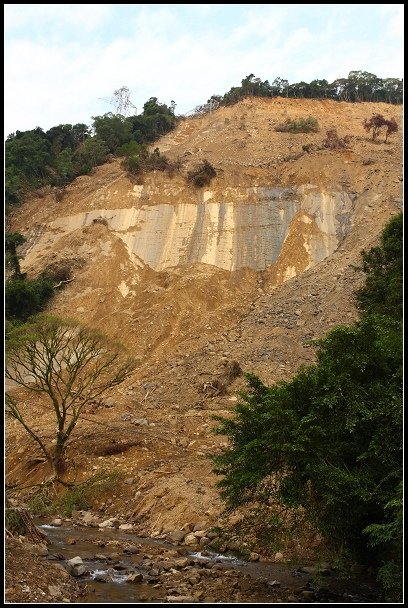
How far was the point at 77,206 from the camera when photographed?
45156 mm

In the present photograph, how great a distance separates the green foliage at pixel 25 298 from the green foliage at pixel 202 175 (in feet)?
44.5

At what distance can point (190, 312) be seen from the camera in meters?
34.8

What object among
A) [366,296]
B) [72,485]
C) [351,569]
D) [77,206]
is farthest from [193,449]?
→ [77,206]

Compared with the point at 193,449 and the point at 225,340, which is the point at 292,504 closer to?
the point at 193,449

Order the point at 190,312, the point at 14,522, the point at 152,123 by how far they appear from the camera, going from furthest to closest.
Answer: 1. the point at 152,123
2. the point at 190,312
3. the point at 14,522

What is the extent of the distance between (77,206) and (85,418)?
22950 millimetres

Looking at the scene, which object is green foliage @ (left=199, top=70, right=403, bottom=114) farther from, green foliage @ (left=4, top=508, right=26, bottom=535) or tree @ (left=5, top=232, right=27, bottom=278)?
green foliage @ (left=4, top=508, right=26, bottom=535)

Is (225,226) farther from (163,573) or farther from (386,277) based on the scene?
(163,573)

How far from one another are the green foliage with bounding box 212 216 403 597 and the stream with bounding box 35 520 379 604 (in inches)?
38.4

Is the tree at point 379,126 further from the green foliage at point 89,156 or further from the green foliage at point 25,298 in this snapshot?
the green foliage at point 25,298

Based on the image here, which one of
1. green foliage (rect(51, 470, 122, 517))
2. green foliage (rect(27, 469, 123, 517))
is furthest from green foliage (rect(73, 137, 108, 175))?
green foliage (rect(51, 470, 122, 517))

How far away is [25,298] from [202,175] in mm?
15811

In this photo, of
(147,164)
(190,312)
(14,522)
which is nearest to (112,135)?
(147,164)

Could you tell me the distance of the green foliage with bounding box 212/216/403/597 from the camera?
10.9 meters
